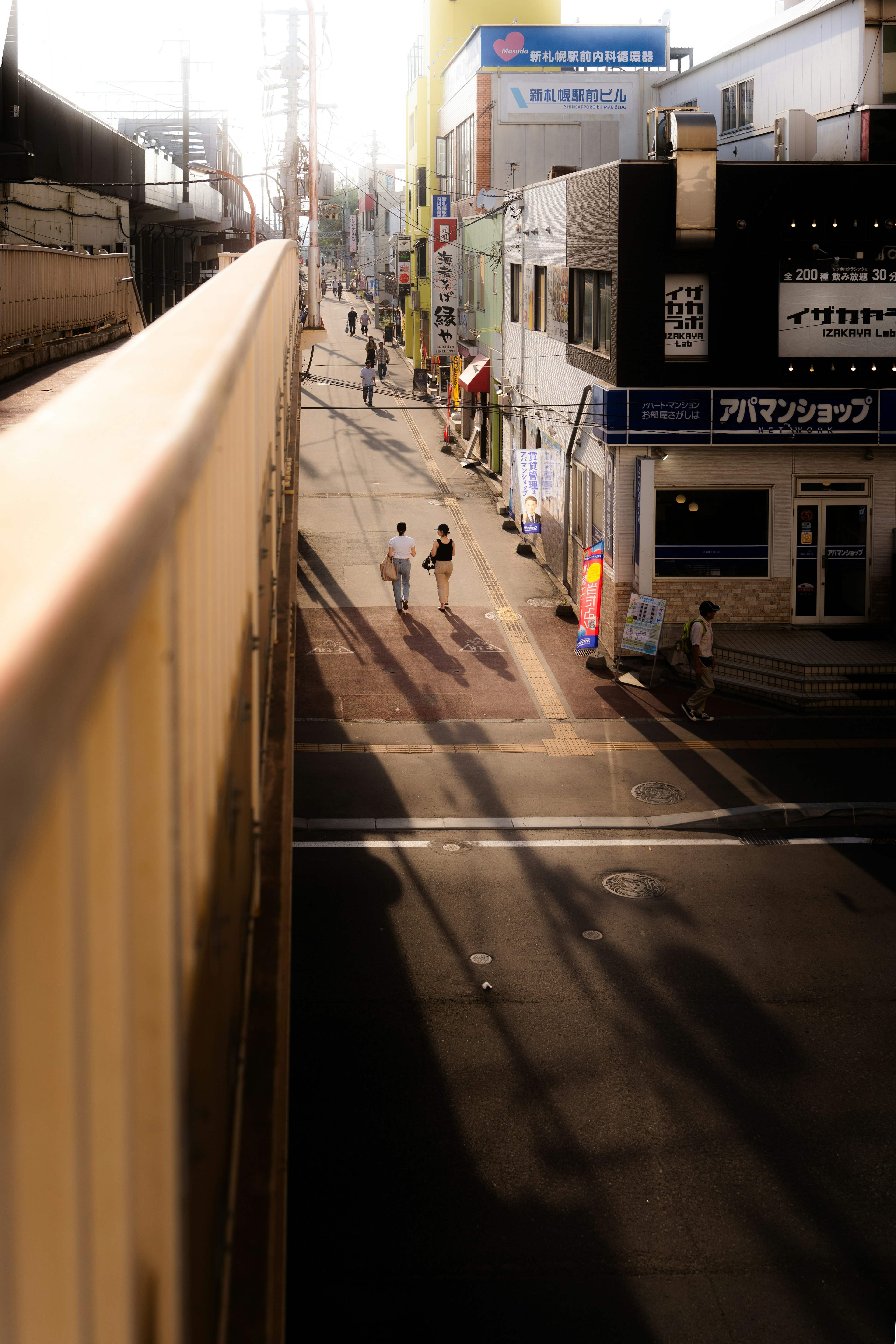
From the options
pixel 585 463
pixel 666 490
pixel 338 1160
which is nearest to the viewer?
pixel 338 1160

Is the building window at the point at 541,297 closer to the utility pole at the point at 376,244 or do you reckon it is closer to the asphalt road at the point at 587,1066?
the asphalt road at the point at 587,1066

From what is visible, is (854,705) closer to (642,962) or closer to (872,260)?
(872,260)

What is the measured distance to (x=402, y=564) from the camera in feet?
74.1

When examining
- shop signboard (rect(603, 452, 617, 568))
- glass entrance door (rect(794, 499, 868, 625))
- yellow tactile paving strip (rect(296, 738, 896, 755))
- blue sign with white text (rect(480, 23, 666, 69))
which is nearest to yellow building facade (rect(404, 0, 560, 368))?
blue sign with white text (rect(480, 23, 666, 69))

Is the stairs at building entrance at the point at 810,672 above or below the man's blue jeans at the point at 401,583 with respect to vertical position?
below

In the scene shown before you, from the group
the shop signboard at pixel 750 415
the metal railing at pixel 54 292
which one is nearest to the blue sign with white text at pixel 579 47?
the metal railing at pixel 54 292

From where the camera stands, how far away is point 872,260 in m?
19.8

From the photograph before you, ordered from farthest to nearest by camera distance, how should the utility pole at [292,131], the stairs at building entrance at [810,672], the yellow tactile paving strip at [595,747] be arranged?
1. the utility pole at [292,131]
2. the stairs at building entrance at [810,672]
3. the yellow tactile paving strip at [595,747]

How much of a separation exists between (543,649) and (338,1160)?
14052 mm

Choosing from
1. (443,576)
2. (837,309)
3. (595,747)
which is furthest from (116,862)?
(443,576)

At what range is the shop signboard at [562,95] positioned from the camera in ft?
132

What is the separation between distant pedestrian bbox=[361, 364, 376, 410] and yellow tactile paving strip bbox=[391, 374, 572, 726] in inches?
413

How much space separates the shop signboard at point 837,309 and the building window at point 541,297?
7.77 m

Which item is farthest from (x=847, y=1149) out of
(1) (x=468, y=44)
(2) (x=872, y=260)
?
→ (1) (x=468, y=44)
